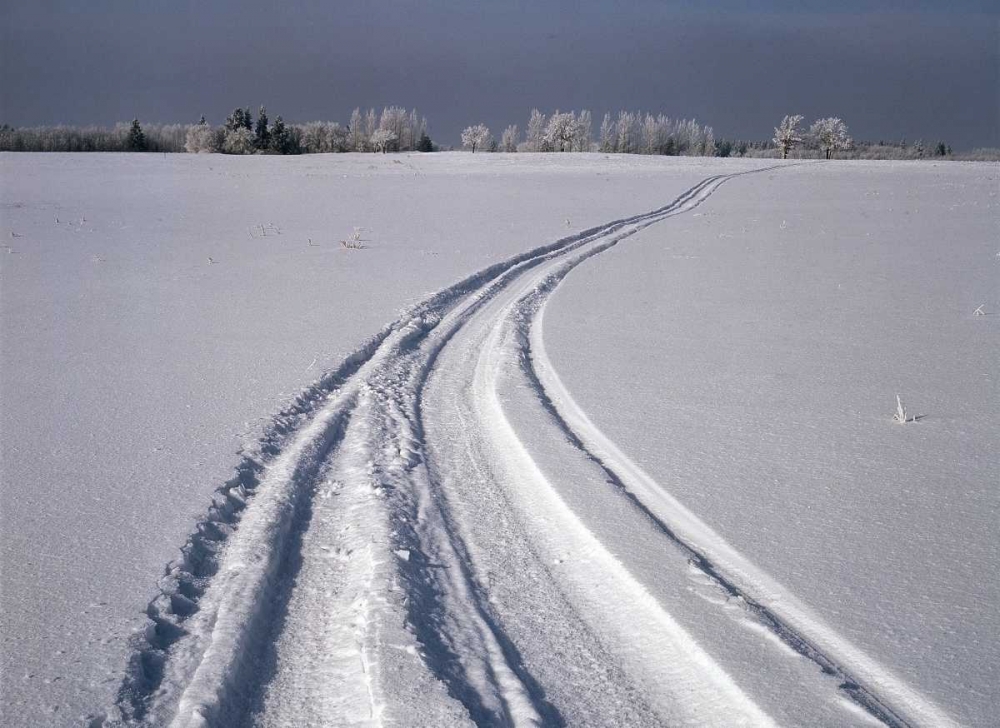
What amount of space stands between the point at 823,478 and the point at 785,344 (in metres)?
3.26

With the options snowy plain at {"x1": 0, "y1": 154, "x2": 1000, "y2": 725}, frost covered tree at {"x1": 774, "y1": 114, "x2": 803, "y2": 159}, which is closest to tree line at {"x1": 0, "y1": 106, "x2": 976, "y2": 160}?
frost covered tree at {"x1": 774, "y1": 114, "x2": 803, "y2": 159}

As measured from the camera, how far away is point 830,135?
81.5 m

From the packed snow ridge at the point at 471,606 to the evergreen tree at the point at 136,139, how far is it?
70.5m

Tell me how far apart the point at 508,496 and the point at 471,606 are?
3.20ft

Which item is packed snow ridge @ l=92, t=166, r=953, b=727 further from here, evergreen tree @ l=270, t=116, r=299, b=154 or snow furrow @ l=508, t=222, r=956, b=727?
evergreen tree @ l=270, t=116, r=299, b=154

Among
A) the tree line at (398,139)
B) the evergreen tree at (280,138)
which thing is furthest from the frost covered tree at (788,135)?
the evergreen tree at (280,138)

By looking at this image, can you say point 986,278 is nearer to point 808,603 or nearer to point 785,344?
point 785,344

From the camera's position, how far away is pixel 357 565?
3.06m

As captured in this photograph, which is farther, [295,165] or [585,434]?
[295,165]

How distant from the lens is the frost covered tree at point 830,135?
81438 millimetres

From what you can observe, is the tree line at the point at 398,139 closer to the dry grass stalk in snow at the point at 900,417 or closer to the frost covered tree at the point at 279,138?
the frost covered tree at the point at 279,138

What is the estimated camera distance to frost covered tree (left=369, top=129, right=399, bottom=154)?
81312 mm

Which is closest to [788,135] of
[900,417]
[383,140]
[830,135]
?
[830,135]

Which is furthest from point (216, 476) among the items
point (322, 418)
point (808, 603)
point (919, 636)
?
point (919, 636)
